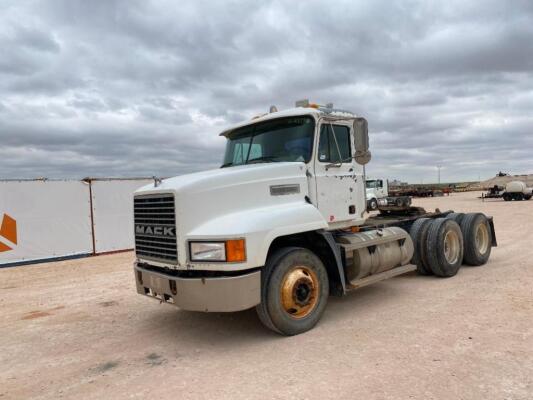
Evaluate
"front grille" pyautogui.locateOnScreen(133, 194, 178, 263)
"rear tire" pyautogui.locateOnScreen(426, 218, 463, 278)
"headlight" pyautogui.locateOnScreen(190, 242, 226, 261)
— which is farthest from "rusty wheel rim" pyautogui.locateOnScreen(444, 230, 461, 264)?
"front grille" pyautogui.locateOnScreen(133, 194, 178, 263)

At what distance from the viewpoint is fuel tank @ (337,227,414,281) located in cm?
613

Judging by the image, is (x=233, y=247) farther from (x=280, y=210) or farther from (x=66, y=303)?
(x=66, y=303)

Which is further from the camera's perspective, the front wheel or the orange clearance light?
the front wheel

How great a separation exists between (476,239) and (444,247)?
1567 millimetres

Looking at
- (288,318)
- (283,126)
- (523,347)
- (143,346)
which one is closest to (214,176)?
(283,126)

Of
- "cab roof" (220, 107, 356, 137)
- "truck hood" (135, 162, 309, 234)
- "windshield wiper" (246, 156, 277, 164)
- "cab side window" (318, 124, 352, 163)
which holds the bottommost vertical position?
"truck hood" (135, 162, 309, 234)

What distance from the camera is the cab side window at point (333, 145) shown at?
19.7ft

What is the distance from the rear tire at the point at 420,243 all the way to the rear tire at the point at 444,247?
91 millimetres

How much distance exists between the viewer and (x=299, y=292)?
5.31 meters

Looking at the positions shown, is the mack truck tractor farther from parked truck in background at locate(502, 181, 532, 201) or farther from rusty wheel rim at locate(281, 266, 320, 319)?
parked truck in background at locate(502, 181, 532, 201)

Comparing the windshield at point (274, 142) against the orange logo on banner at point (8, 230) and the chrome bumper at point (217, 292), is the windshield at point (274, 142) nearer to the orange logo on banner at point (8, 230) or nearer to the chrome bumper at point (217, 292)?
the chrome bumper at point (217, 292)

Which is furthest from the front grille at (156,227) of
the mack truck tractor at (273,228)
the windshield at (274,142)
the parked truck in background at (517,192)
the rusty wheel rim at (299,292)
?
the parked truck in background at (517,192)

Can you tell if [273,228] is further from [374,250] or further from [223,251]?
[374,250]

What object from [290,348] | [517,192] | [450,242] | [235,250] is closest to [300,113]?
[235,250]
